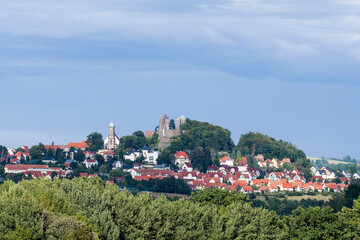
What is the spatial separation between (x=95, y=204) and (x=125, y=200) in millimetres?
3308

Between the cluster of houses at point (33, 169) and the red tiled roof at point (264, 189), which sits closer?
the red tiled roof at point (264, 189)

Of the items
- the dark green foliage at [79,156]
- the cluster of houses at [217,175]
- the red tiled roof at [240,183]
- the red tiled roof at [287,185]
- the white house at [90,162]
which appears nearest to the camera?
the cluster of houses at [217,175]

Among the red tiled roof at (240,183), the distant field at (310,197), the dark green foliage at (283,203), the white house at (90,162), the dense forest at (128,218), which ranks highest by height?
the white house at (90,162)

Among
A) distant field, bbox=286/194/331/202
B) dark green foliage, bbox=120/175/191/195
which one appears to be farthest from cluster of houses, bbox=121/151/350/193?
distant field, bbox=286/194/331/202

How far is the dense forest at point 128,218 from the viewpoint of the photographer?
4591 centimetres

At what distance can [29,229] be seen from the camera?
4509cm

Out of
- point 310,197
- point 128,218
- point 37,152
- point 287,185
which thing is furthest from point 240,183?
point 128,218

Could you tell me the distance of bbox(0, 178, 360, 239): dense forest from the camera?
45.9 metres

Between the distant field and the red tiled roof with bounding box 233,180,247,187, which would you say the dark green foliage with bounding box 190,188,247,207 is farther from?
the red tiled roof with bounding box 233,180,247,187

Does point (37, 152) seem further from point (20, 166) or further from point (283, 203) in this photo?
point (283, 203)

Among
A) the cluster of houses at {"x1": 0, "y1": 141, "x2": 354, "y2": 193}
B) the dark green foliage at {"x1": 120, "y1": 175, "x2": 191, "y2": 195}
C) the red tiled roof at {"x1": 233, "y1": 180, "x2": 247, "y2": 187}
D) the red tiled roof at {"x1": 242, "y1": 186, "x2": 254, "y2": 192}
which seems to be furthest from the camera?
the red tiled roof at {"x1": 233, "y1": 180, "x2": 247, "y2": 187}

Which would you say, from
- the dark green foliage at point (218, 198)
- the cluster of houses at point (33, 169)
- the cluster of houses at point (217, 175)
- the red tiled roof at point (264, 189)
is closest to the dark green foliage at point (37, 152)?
the cluster of houses at point (217, 175)

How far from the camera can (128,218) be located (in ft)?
179

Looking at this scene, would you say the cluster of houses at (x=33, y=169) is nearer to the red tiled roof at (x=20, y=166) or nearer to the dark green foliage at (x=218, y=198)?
the red tiled roof at (x=20, y=166)
